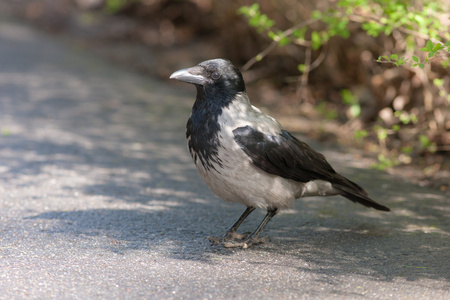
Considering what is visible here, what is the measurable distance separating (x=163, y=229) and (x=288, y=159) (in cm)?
123

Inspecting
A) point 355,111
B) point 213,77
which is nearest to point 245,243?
point 213,77

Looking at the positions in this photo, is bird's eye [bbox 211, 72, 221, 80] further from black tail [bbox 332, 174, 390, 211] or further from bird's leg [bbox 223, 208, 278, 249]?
black tail [bbox 332, 174, 390, 211]

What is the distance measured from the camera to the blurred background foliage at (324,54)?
5.77 m

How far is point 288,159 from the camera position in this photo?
173 inches

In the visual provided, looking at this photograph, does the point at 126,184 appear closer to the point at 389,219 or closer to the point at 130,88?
the point at 389,219

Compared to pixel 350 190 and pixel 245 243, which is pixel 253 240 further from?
pixel 350 190

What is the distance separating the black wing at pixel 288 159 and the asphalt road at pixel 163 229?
1.28 feet

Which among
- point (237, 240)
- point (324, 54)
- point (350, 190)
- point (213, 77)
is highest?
point (324, 54)

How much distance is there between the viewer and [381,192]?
589cm

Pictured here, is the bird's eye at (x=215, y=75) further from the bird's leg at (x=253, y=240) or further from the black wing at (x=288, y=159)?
the bird's leg at (x=253, y=240)

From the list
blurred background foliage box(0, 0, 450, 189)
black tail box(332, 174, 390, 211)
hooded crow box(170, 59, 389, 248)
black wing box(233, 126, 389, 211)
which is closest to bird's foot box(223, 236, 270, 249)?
hooded crow box(170, 59, 389, 248)

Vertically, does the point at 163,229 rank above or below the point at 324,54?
below

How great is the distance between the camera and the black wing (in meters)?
4.20

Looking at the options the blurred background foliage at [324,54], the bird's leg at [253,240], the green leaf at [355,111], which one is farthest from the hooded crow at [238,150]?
the green leaf at [355,111]
